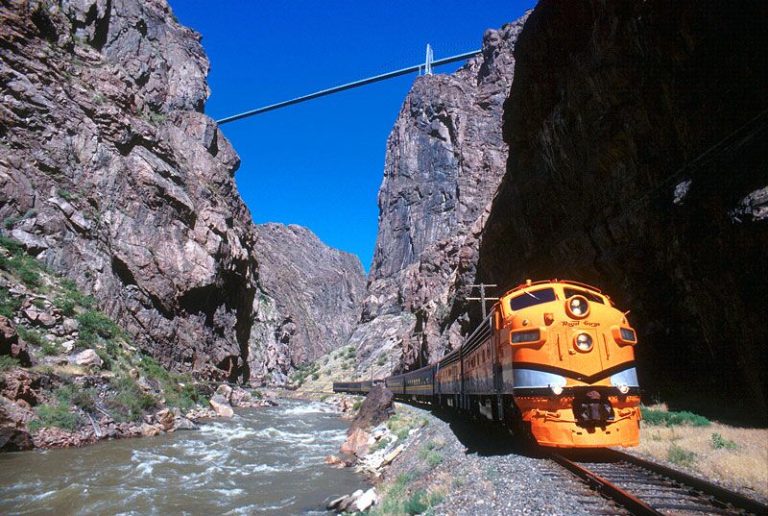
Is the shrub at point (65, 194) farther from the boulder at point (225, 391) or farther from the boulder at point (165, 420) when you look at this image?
the boulder at point (225, 391)

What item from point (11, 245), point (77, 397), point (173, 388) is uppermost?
point (11, 245)

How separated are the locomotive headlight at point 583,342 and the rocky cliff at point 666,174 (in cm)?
454

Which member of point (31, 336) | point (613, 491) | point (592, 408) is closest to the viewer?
point (613, 491)

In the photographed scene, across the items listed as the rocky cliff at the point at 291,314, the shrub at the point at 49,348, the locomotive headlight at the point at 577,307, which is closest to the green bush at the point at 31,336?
the shrub at the point at 49,348

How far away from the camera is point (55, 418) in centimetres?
1845

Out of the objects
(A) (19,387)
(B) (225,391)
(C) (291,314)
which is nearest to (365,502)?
(A) (19,387)

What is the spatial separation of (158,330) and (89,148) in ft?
54.7

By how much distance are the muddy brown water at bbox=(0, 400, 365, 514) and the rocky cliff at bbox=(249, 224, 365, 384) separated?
201ft

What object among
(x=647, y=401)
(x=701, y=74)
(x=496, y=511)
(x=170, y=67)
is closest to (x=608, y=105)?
(x=701, y=74)

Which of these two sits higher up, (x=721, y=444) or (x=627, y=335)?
(x=627, y=335)

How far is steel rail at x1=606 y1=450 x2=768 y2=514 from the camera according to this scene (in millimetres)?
4785

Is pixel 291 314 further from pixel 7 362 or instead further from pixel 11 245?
pixel 7 362

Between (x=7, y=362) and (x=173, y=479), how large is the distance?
9.87 metres

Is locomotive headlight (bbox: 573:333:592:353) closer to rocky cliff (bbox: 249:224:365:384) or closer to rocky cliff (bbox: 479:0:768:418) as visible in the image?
rocky cliff (bbox: 479:0:768:418)
